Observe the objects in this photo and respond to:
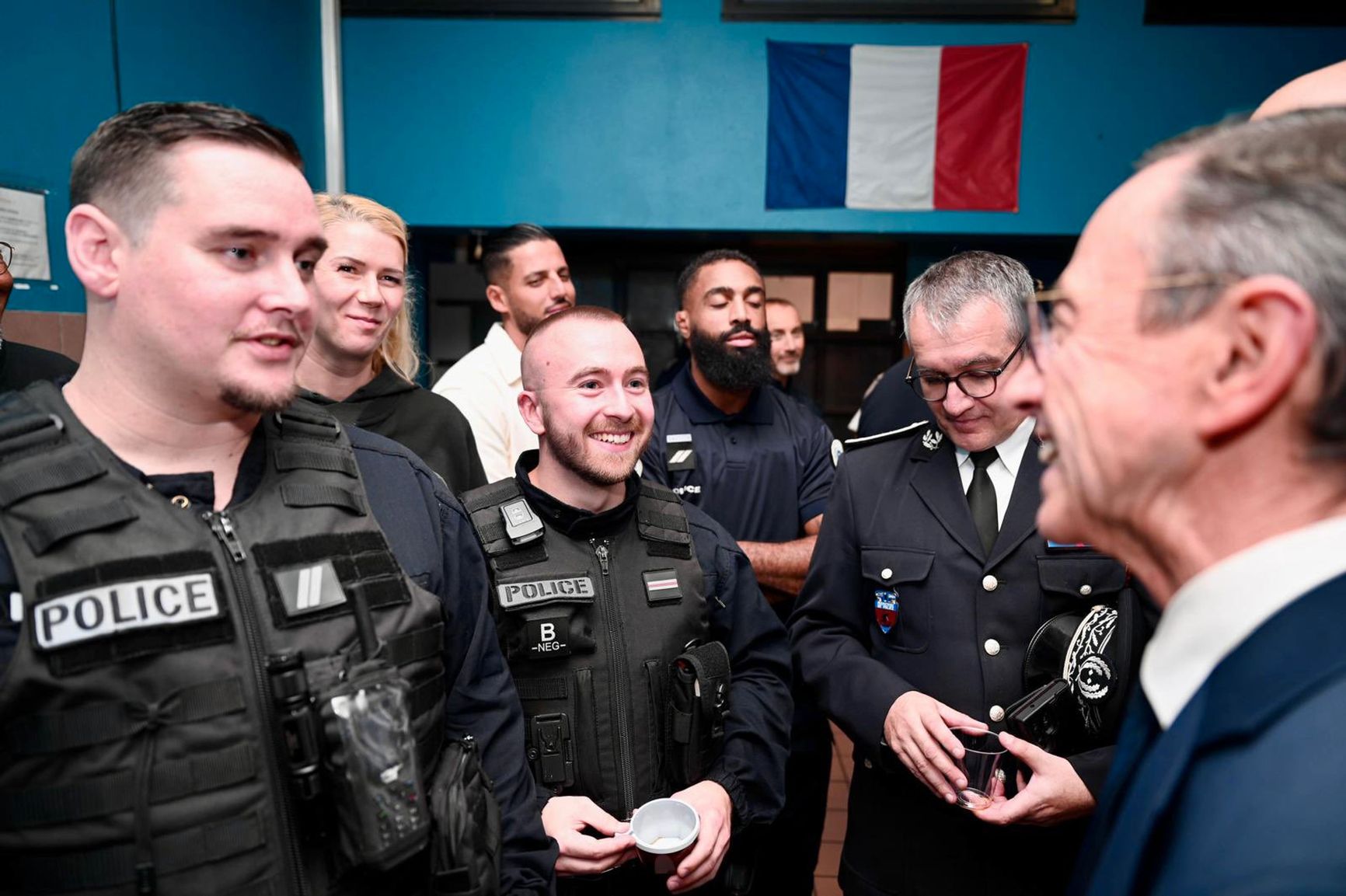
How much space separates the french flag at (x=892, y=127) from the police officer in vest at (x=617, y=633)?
3.57 metres

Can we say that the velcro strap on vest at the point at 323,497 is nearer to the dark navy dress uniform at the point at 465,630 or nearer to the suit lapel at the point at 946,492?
the dark navy dress uniform at the point at 465,630

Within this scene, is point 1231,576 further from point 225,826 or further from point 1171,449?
point 225,826

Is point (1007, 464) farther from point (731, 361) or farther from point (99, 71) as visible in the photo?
point (99, 71)

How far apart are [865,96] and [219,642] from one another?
5.03 metres

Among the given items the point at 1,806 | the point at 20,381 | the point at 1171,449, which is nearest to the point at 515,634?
the point at 1,806

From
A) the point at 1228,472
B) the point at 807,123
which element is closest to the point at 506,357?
the point at 1228,472

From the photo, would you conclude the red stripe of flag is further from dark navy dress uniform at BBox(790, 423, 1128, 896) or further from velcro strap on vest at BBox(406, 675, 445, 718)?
velcro strap on vest at BBox(406, 675, 445, 718)

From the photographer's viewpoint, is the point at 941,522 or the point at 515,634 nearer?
the point at 515,634

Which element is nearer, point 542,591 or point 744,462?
point 542,591

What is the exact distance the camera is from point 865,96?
504cm

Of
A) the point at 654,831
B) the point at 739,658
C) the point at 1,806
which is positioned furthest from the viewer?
the point at 739,658

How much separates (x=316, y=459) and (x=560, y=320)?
3.00 ft

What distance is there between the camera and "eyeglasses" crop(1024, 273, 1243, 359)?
2.38 feet

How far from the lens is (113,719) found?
94cm
